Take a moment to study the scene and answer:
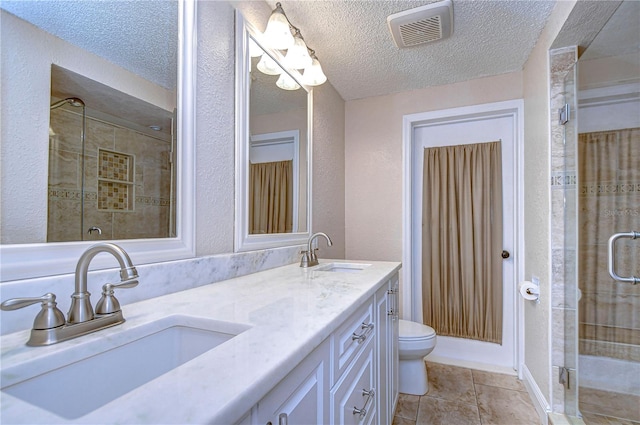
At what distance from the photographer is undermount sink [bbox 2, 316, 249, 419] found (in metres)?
0.52

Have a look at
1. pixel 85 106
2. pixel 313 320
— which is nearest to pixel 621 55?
pixel 313 320

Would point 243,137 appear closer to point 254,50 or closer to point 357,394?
point 254,50

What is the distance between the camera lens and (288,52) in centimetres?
170

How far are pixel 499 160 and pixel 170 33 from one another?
2.40 m

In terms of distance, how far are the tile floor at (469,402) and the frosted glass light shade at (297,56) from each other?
7.11 ft

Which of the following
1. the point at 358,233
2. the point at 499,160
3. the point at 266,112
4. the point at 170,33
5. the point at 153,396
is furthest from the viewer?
the point at 358,233

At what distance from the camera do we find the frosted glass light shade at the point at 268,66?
5.03 feet

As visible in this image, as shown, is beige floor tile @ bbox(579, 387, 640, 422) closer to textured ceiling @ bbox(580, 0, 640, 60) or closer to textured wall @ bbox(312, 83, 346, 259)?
textured wall @ bbox(312, 83, 346, 259)

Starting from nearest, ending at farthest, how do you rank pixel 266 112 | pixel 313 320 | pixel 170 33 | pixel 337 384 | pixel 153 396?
pixel 153 396
pixel 313 320
pixel 337 384
pixel 170 33
pixel 266 112

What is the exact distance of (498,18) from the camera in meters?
1.68

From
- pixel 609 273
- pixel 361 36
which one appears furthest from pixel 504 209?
pixel 361 36

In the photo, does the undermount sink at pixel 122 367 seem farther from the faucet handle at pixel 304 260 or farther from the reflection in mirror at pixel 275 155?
the faucet handle at pixel 304 260

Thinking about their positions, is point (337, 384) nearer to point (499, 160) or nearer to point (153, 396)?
point (153, 396)

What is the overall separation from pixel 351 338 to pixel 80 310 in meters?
0.71
